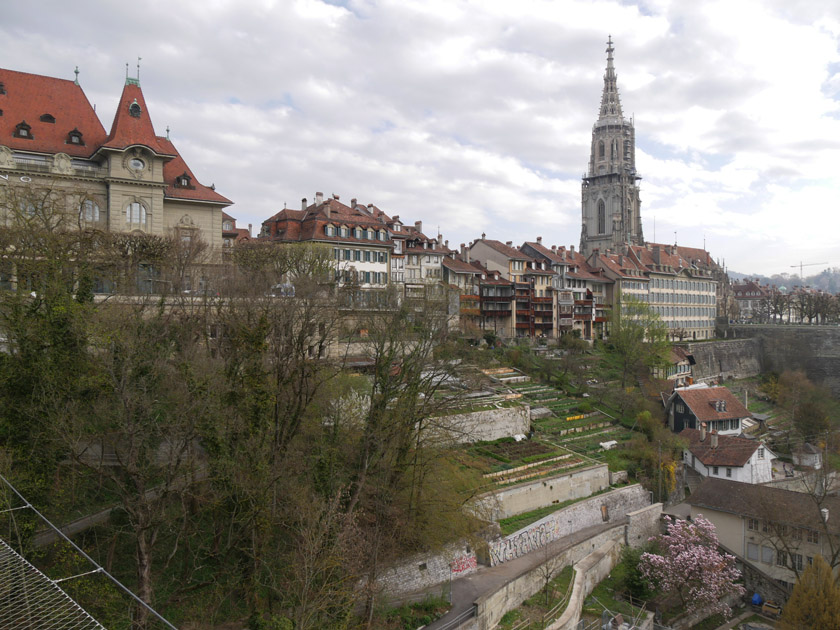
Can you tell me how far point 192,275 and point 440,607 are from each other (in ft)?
63.0

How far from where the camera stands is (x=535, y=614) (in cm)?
2322

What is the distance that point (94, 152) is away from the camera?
35938 mm

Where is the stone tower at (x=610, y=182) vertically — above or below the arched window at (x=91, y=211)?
above

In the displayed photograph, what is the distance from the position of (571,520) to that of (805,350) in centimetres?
5988

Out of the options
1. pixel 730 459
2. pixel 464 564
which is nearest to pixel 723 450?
pixel 730 459

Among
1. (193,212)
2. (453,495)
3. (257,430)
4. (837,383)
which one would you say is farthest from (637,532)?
(837,383)

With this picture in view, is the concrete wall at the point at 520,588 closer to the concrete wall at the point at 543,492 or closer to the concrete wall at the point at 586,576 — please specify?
the concrete wall at the point at 586,576

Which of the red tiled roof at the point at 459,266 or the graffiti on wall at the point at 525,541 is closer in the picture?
the graffiti on wall at the point at 525,541

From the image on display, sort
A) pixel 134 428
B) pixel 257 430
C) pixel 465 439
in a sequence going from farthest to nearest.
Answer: pixel 465 439
pixel 257 430
pixel 134 428

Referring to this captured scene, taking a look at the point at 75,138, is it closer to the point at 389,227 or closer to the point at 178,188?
the point at 178,188

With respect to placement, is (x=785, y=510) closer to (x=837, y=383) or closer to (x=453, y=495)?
(x=453, y=495)

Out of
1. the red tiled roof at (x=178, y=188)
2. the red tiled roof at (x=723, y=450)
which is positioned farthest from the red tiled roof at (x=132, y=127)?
the red tiled roof at (x=723, y=450)

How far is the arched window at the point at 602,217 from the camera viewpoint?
343ft

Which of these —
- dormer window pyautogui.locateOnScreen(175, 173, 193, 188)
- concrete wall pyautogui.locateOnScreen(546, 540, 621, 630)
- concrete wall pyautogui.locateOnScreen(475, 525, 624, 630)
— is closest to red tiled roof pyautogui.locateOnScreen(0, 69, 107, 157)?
dormer window pyautogui.locateOnScreen(175, 173, 193, 188)
